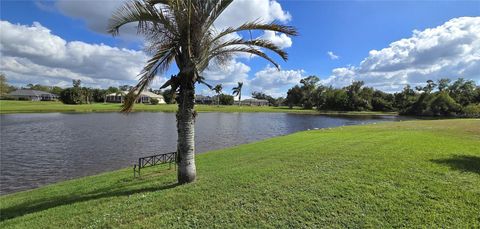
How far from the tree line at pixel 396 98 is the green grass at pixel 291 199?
79596mm

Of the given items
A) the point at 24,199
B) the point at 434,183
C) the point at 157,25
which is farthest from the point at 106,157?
the point at 434,183

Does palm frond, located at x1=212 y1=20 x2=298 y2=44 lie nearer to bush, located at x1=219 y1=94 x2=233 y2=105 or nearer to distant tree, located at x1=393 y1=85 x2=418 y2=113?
distant tree, located at x1=393 y1=85 x2=418 y2=113

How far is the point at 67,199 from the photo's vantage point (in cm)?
952

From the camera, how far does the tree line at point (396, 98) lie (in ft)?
288

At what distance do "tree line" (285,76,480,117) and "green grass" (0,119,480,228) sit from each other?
261 ft

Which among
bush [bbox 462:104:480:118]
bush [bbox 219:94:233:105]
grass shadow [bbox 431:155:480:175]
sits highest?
bush [bbox 219:94:233:105]

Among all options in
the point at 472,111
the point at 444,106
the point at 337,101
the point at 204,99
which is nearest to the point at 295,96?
the point at 337,101

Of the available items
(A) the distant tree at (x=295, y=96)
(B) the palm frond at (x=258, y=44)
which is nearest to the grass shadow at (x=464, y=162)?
(B) the palm frond at (x=258, y=44)

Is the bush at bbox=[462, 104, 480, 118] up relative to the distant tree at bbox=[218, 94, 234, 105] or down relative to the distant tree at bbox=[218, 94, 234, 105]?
down

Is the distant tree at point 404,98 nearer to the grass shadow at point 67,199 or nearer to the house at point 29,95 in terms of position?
the grass shadow at point 67,199

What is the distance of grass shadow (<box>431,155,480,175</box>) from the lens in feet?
29.9

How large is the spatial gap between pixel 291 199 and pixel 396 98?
122 metres

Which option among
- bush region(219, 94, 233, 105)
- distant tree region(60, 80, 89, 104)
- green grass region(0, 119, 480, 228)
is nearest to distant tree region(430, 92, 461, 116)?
bush region(219, 94, 233, 105)

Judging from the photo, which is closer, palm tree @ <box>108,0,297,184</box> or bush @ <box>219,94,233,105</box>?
palm tree @ <box>108,0,297,184</box>
